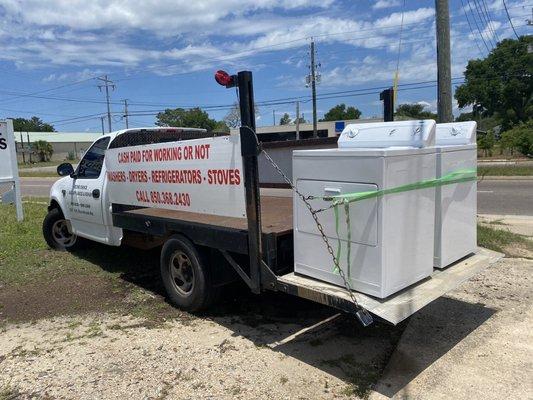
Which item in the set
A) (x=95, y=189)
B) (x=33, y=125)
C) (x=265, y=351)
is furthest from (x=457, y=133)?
(x=33, y=125)

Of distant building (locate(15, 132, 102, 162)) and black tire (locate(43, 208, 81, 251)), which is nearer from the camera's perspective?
black tire (locate(43, 208, 81, 251))

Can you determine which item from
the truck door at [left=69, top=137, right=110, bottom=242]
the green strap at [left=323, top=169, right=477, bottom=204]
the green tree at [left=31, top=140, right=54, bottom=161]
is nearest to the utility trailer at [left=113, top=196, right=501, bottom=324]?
the green strap at [left=323, top=169, right=477, bottom=204]

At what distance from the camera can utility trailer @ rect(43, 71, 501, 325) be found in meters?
3.52

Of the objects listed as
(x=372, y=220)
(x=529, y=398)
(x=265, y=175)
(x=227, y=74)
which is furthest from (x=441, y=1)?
(x=529, y=398)

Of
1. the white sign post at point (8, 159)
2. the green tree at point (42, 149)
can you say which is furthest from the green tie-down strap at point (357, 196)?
the green tree at point (42, 149)

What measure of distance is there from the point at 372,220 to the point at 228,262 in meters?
1.70

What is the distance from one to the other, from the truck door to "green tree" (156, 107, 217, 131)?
87969 mm

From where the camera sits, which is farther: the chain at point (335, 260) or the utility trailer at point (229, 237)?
the utility trailer at point (229, 237)

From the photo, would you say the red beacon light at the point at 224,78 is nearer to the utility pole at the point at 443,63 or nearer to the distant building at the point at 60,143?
the utility pole at the point at 443,63

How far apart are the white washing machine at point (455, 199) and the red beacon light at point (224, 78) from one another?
1.68m

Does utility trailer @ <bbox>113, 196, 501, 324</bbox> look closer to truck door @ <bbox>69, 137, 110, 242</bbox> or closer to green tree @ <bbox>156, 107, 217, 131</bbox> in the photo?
truck door @ <bbox>69, 137, 110, 242</bbox>

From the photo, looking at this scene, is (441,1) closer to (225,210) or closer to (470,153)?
(470,153)

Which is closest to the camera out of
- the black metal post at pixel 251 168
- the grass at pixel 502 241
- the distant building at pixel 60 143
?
the black metal post at pixel 251 168

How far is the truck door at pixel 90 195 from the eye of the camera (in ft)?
21.1
